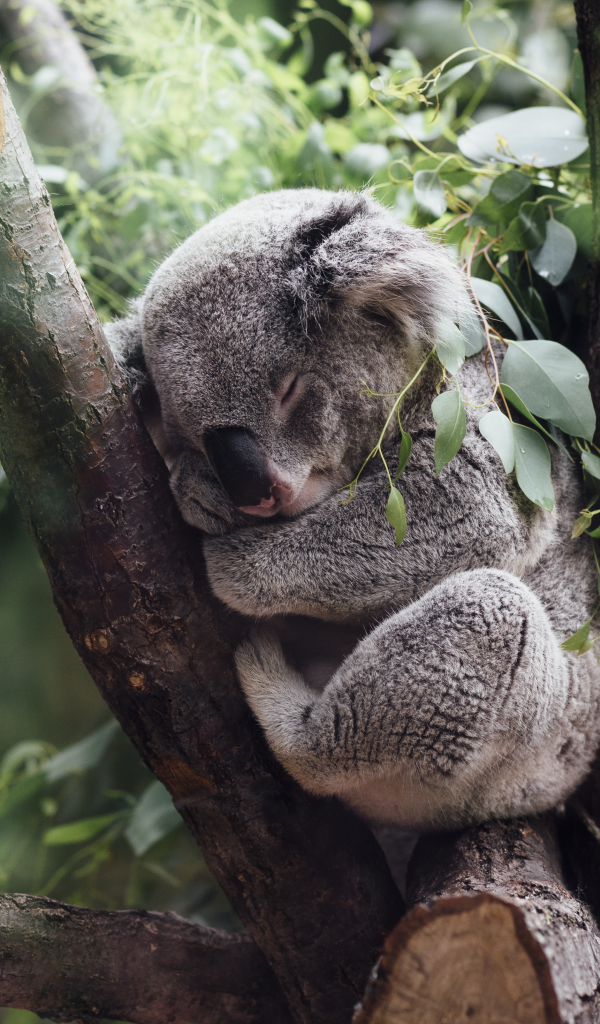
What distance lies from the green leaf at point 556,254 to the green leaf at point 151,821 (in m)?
2.19

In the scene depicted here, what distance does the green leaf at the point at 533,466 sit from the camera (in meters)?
1.78

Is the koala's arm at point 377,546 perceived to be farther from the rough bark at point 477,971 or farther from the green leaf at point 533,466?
the rough bark at point 477,971

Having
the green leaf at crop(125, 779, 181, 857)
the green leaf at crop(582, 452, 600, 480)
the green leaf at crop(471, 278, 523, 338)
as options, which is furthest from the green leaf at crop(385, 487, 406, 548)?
the green leaf at crop(125, 779, 181, 857)

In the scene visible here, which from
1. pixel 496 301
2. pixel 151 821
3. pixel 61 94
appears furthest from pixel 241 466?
pixel 61 94

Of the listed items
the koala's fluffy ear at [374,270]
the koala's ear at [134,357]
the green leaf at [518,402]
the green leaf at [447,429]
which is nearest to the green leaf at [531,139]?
the koala's fluffy ear at [374,270]

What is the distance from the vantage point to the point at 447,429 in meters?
1.65

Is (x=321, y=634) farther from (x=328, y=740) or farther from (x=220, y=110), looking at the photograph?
(x=220, y=110)

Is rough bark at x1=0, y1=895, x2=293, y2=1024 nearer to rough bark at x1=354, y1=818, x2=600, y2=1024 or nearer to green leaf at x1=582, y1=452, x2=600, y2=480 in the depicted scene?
rough bark at x1=354, y1=818, x2=600, y2=1024

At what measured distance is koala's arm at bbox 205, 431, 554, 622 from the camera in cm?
186

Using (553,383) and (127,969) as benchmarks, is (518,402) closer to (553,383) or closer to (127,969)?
(553,383)

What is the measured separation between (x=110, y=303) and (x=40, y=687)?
2.09m

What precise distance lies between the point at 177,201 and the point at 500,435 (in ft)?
7.14

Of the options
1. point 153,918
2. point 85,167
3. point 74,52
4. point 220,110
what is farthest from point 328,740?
point 74,52

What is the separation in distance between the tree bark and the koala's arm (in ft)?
8.03
